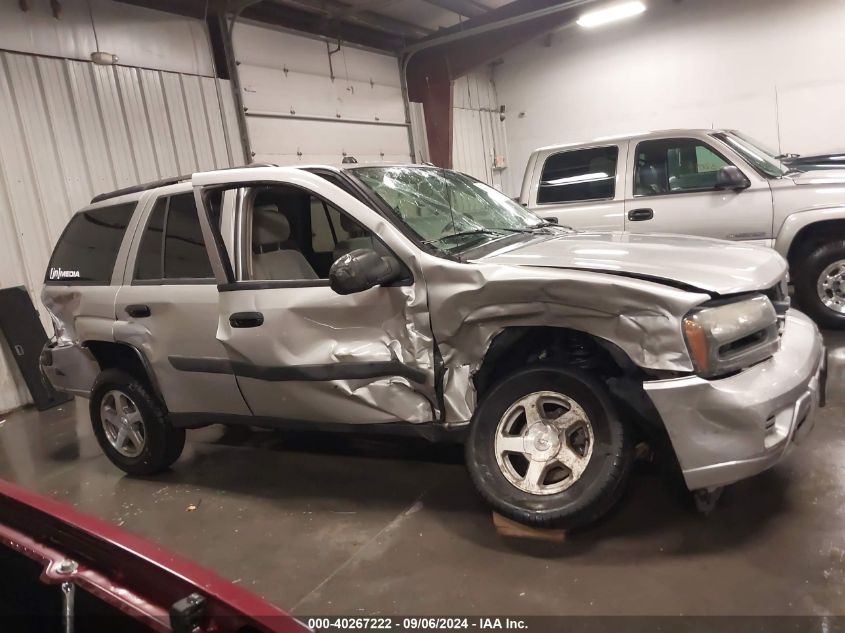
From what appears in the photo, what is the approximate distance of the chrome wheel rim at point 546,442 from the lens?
105 inches

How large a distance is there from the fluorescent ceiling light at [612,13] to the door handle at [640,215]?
593cm

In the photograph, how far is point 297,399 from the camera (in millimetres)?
3193

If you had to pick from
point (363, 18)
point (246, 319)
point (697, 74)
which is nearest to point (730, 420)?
point (246, 319)

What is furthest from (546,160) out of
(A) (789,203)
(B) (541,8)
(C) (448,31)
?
(C) (448,31)

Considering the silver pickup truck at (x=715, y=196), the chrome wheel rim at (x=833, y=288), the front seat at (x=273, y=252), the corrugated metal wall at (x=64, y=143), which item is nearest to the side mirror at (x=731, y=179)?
the silver pickup truck at (x=715, y=196)

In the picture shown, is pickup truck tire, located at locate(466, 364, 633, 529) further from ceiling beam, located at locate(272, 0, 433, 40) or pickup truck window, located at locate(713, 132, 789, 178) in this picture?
ceiling beam, located at locate(272, 0, 433, 40)

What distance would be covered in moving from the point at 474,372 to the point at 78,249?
2980 mm

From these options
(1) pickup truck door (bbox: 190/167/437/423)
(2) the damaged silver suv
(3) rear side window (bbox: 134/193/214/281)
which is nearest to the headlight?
(2) the damaged silver suv

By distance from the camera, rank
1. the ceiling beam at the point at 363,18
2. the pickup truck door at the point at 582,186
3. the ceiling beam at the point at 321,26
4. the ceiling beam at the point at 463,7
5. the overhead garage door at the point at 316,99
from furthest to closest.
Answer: the ceiling beam at the point at 463,7
the ceiling beam at the point at 363,18
the ceiling beam at the point at 321,26
the overhead garage door at the point at 316,99
the pickup truck door at the point at 582,186

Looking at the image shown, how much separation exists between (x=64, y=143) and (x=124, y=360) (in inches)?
143

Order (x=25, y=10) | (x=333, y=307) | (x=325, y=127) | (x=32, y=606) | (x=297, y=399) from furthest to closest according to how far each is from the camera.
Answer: (x=325, y=127) → (x=25, y=10) → (x=297, y=399) → (x=333, y=307) → (x=32, y=606)

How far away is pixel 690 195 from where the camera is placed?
18.0 feet

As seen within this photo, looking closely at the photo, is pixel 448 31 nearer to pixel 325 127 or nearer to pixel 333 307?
pixel 325 127

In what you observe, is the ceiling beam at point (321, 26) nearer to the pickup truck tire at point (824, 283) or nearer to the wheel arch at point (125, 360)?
the wheel arch at point (125, 360)
